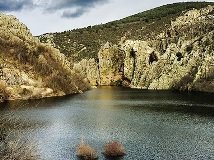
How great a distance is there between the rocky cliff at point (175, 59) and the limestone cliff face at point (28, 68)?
3152 centimetres

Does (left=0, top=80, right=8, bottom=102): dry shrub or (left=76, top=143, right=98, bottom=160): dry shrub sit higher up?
(left=0, top=80, right=8, bottom=102): dry shrub

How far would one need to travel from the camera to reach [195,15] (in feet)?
637

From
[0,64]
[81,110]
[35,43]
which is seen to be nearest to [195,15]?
[35,43]

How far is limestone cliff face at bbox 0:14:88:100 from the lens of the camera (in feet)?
400

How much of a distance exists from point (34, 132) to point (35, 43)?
292 feet

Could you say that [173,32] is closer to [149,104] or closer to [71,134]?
[149,104]

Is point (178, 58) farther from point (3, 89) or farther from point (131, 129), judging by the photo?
point (131, 129)

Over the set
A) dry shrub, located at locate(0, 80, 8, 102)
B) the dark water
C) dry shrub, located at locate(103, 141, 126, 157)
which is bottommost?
the dark water

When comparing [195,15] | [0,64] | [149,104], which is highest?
[195,15]

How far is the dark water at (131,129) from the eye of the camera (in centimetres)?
4809

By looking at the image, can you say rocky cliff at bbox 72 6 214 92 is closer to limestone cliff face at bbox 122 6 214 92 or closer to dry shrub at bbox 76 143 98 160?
limestone cliff face at bbox 122 6 214 92

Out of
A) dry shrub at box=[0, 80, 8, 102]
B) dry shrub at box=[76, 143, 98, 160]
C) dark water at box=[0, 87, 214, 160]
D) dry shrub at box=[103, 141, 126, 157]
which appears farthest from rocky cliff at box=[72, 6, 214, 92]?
dry shrub at box=[76, 143, 98, 160]

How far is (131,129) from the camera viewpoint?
62531 mm

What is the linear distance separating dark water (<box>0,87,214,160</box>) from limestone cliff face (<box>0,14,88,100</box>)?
91.8 ft
